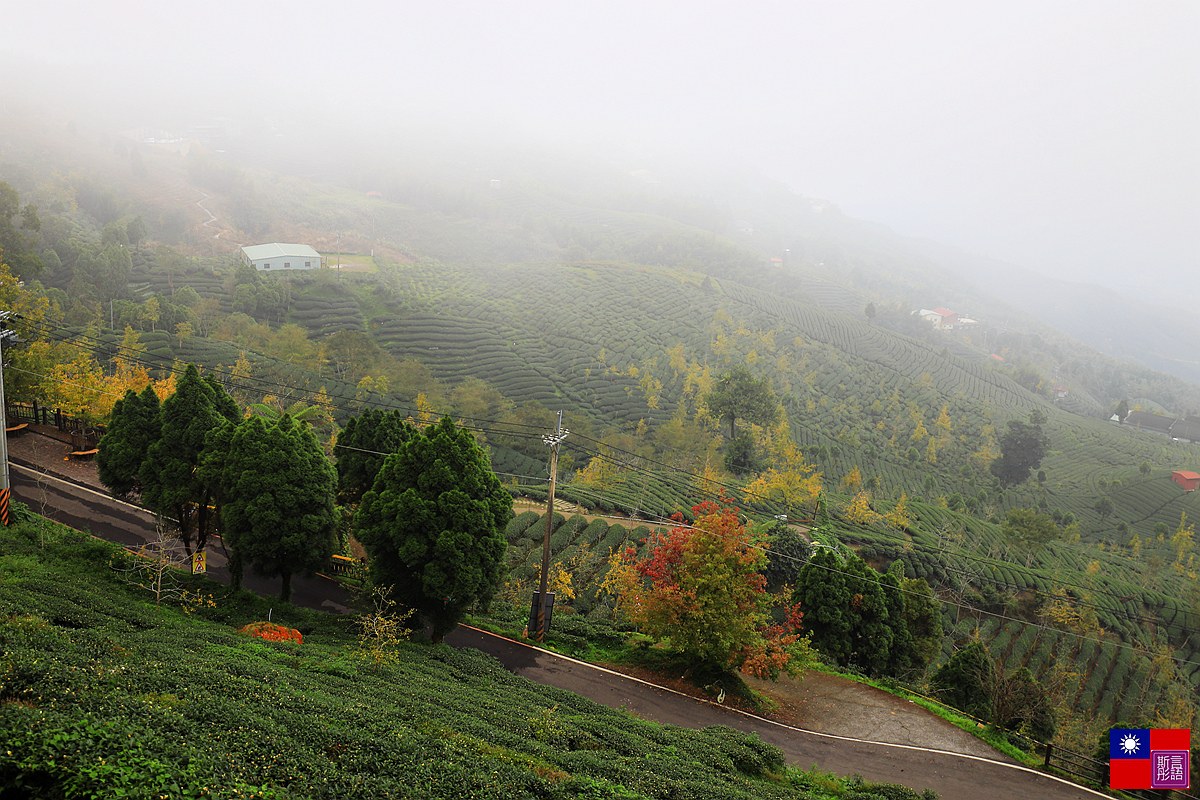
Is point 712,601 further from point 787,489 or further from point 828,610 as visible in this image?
point 787,489

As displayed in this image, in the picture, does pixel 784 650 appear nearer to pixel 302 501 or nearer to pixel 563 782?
pixel 563 782

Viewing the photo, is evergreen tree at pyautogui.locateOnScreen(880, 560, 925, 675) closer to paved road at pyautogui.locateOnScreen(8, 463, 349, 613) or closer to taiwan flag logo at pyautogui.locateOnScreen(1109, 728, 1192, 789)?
taiwan flag logo at pyautogui.locateOnScreen(1109, 728, 1192, 789)

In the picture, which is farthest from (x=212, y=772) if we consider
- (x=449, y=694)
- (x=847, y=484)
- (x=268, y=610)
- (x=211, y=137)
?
(x=211, y=137)

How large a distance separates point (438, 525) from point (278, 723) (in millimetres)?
9835

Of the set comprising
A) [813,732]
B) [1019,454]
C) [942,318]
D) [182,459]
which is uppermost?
[942,318]

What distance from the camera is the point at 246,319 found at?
215 feet

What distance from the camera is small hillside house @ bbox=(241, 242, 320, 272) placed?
288 feet

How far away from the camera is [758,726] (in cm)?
1858

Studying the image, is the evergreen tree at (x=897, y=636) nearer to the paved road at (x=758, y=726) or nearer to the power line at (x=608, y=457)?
the paved road at (x=758, y=726)

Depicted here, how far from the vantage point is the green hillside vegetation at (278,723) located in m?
6.21

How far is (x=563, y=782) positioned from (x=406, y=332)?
74771 mm

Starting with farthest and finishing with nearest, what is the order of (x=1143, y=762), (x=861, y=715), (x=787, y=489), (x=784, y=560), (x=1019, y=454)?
(x=1019, y=454), (x=787, y=489), (x=784, y=560), (x=861, y=715), (x=1143, y=762)

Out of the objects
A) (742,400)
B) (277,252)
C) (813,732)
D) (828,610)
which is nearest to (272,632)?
(813,732)

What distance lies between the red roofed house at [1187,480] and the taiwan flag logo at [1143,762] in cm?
7776
